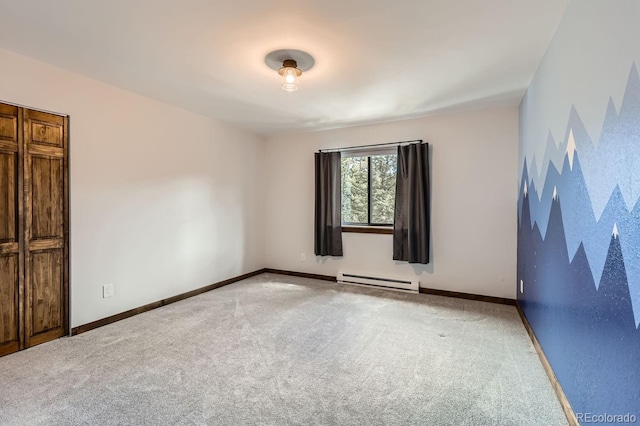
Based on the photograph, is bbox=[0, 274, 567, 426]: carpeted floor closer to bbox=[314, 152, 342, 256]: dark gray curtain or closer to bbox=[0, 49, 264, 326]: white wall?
bbox=[0, 49, 264, 326]: white wall

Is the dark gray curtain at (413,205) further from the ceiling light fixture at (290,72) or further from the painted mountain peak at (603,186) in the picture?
the ceiling light fixture at (290,72)

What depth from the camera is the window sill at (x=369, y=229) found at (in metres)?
4.48

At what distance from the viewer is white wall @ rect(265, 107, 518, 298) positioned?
377 cm

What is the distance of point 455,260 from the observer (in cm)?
404

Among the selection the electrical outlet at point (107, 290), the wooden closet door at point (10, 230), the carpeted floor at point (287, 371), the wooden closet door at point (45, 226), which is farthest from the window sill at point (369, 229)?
the wooden closet door at point (10, 230)

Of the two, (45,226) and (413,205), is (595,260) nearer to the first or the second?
(413,205)

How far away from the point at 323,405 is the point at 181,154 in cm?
321

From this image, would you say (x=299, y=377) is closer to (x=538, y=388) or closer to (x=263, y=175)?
(x=538, y=388)

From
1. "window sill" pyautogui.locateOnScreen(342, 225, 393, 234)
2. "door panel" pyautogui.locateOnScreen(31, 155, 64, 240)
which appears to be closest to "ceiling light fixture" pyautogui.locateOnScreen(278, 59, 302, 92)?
"door panel" pyautogui.locateOnScreen(31, 155, 64, 240)

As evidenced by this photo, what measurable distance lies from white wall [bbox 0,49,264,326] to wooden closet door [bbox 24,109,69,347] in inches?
3.0

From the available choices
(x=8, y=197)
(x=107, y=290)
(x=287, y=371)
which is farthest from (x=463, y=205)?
(x=8, y=197)

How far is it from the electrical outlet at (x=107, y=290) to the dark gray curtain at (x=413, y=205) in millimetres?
3252

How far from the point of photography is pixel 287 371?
Result: 89.1 inches

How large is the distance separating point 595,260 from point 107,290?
376cm
